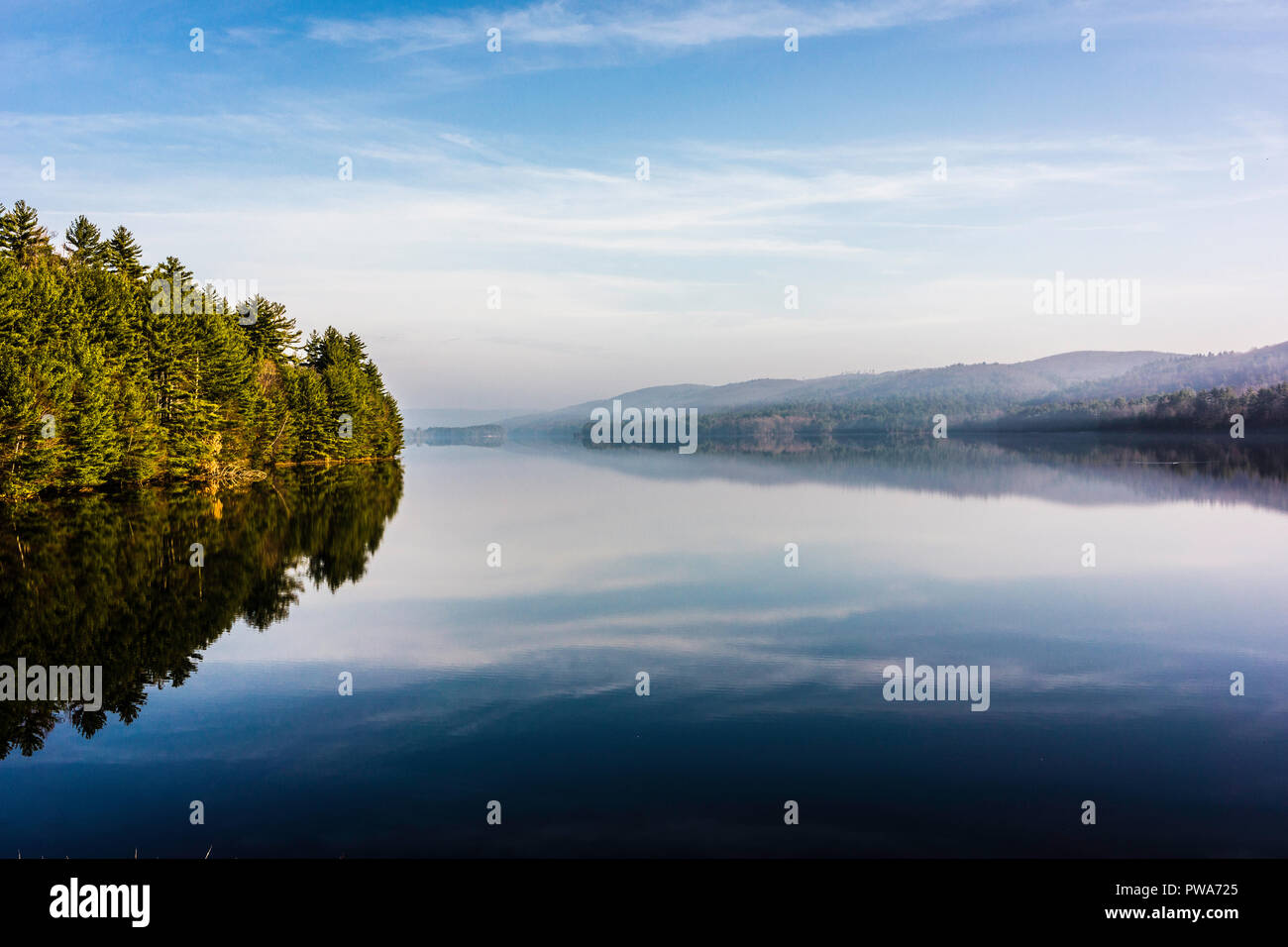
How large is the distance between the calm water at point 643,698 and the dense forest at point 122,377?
39.7ft

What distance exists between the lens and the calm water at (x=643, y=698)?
888cm

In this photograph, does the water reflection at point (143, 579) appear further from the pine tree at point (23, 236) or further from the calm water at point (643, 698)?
the pine tree at point (23, 236)

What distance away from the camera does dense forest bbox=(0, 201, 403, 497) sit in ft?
130

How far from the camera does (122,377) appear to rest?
4828 cm

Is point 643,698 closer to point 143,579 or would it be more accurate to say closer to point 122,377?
point 143,579

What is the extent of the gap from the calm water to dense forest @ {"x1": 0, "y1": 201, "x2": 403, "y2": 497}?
476 inches

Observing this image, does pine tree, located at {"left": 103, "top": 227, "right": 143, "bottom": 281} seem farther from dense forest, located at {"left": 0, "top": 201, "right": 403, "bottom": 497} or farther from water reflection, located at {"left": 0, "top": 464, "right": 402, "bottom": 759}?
water reflection, located at {"left": 0, "top": 464, "right": 402, "bottom": 759}

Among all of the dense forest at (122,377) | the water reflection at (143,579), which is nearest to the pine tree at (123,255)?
the dense forest at (122,377)

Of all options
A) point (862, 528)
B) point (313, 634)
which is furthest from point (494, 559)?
point (862, 528)

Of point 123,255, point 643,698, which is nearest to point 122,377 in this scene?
point 123,255

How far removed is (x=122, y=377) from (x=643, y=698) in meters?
46.2
